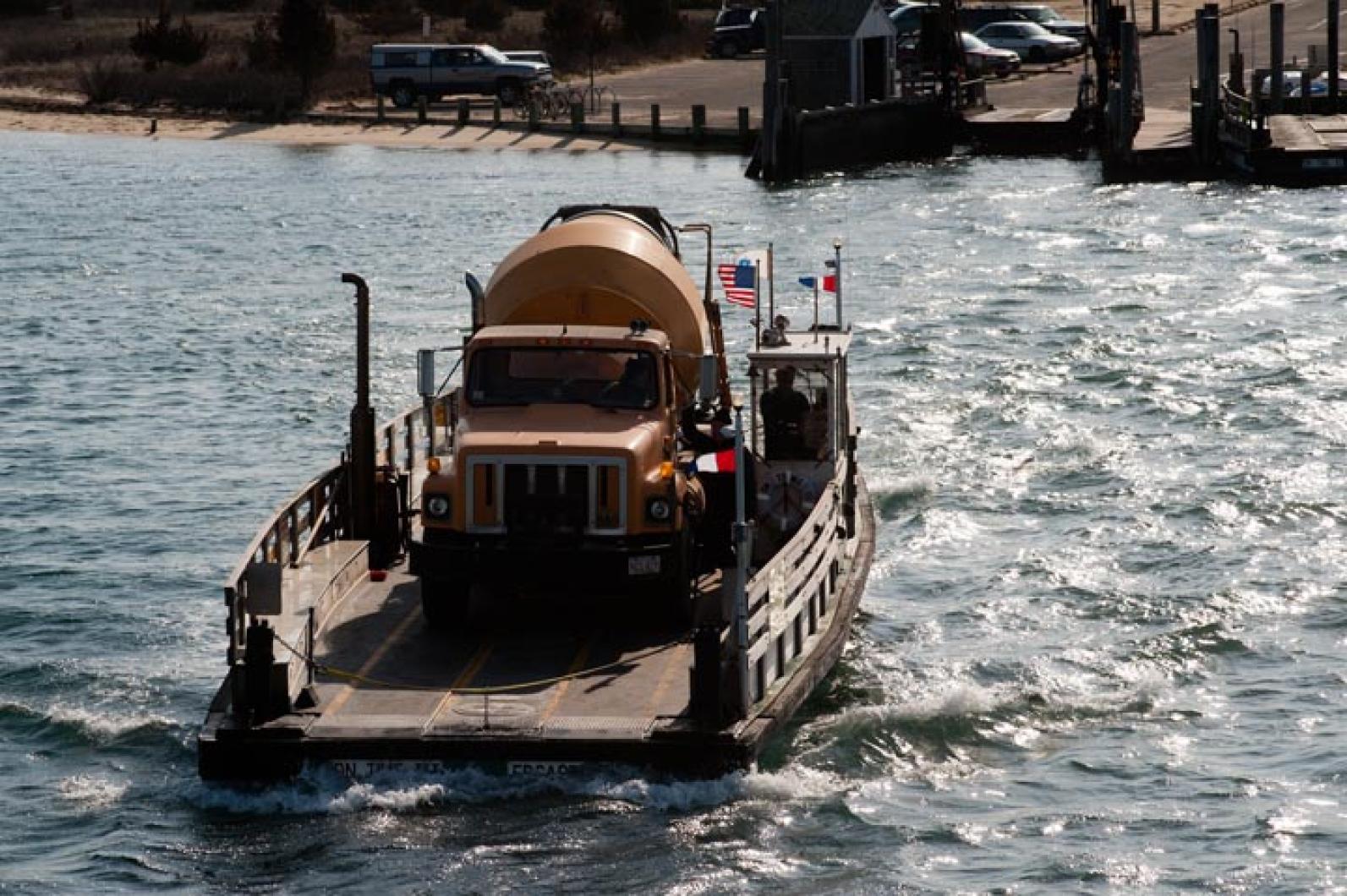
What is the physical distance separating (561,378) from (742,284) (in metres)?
3.67

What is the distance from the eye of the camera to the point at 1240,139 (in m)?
66.0

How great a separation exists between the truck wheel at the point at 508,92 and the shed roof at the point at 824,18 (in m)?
13.8

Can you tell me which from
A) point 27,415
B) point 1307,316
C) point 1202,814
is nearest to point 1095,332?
point 1307,316

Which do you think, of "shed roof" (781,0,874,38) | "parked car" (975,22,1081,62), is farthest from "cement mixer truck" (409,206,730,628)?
"parked car" (975,22,1081,62)

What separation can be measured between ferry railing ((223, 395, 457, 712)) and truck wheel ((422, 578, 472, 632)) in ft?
3.44

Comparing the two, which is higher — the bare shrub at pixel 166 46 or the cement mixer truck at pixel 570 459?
the bare shrub at pixel 166 46

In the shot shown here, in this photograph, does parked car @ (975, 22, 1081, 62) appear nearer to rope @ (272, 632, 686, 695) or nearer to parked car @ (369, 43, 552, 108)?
parked car @ (369, 43, 552, 108)

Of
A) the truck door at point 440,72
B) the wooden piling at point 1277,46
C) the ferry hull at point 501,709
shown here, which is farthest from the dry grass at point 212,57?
the ferry hull at point 501,709

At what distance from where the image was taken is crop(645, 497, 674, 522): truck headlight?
23109 mm

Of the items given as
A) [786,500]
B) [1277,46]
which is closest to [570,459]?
[786,500]

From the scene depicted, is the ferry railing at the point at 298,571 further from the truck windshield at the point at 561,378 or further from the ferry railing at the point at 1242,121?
the ferry railing at the point at 1242,121

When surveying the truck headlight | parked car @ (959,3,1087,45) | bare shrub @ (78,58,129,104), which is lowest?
the truck headlight

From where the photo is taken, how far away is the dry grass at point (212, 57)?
3684 inches

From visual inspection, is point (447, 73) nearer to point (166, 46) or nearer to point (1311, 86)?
point (166, 46)
